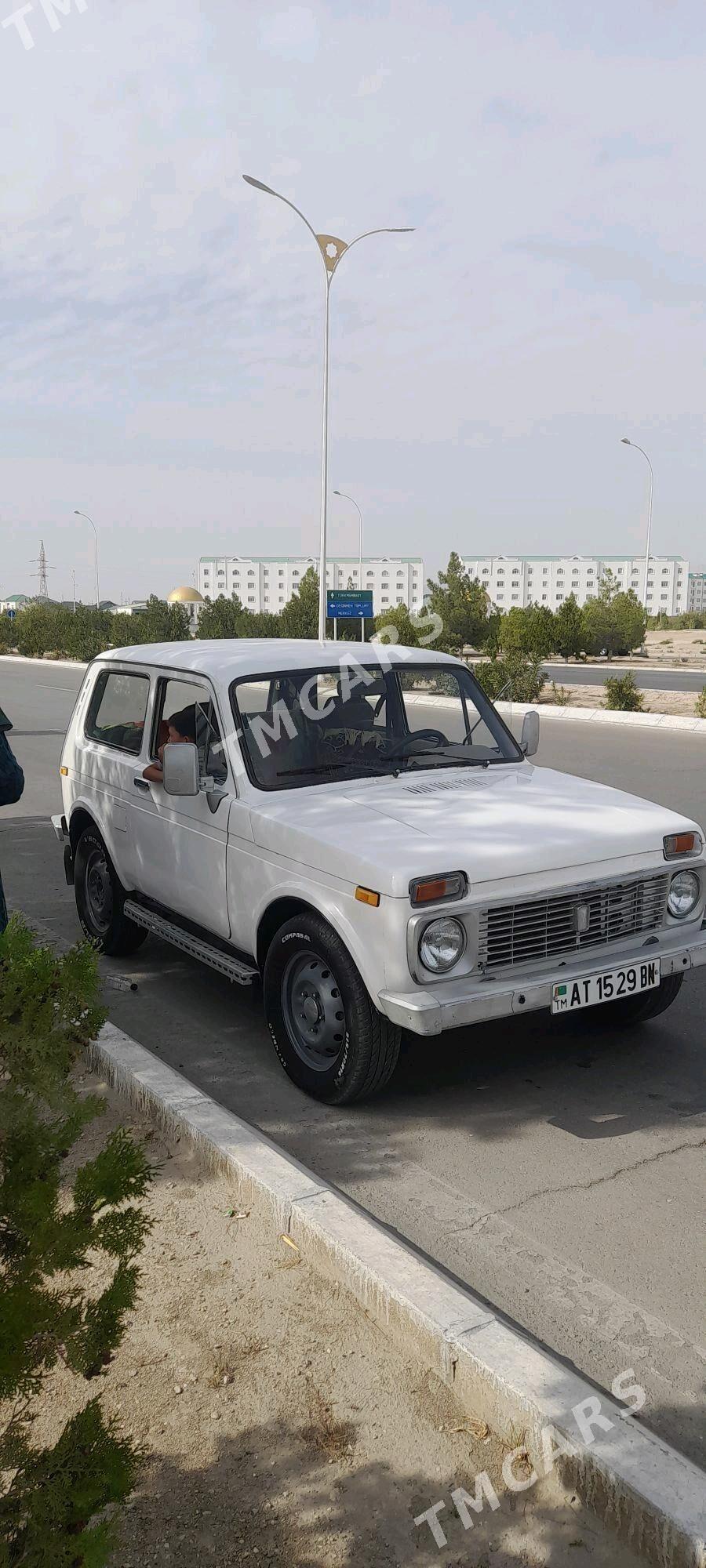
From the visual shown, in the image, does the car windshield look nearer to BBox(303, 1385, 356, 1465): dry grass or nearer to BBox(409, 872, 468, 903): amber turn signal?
BBox(409, 872, 468, 903): amber turn signal


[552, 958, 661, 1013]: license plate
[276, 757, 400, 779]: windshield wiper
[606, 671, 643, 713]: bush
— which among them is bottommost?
[606, 671, 643, 713]: bush

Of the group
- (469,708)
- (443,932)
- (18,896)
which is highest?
(469,708)

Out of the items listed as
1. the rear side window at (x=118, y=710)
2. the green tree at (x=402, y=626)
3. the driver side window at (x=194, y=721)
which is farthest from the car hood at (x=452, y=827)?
the green tree at (x=402, y=626)

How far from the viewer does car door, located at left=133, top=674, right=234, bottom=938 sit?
523 centimetres

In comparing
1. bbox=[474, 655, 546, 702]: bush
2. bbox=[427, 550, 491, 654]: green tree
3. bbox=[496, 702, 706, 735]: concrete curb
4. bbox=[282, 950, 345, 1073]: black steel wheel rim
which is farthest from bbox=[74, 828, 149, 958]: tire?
bbox=[427, 550, 491, 654]: green tree

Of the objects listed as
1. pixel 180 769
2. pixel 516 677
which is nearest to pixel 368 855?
pixel 180 769

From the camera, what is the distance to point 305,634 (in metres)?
49.5

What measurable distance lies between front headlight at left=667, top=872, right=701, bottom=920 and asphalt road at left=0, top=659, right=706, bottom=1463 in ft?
2.28

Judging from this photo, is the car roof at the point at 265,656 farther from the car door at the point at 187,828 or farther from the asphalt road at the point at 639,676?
the asphalt road at the point at 639,676

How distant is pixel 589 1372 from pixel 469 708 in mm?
3598

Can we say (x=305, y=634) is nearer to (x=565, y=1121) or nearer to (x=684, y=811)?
(x=684, y=811)

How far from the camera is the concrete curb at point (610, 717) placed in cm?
2058

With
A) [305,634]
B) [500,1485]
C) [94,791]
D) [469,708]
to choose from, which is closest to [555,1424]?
[500,1485]

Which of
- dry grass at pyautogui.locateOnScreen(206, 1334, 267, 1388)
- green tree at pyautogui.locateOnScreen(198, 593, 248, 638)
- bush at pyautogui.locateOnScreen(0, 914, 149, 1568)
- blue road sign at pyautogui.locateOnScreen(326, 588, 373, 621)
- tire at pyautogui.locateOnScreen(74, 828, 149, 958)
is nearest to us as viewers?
bush at pyautogui.locateOnScreen(0, 914, 149, 1568)
